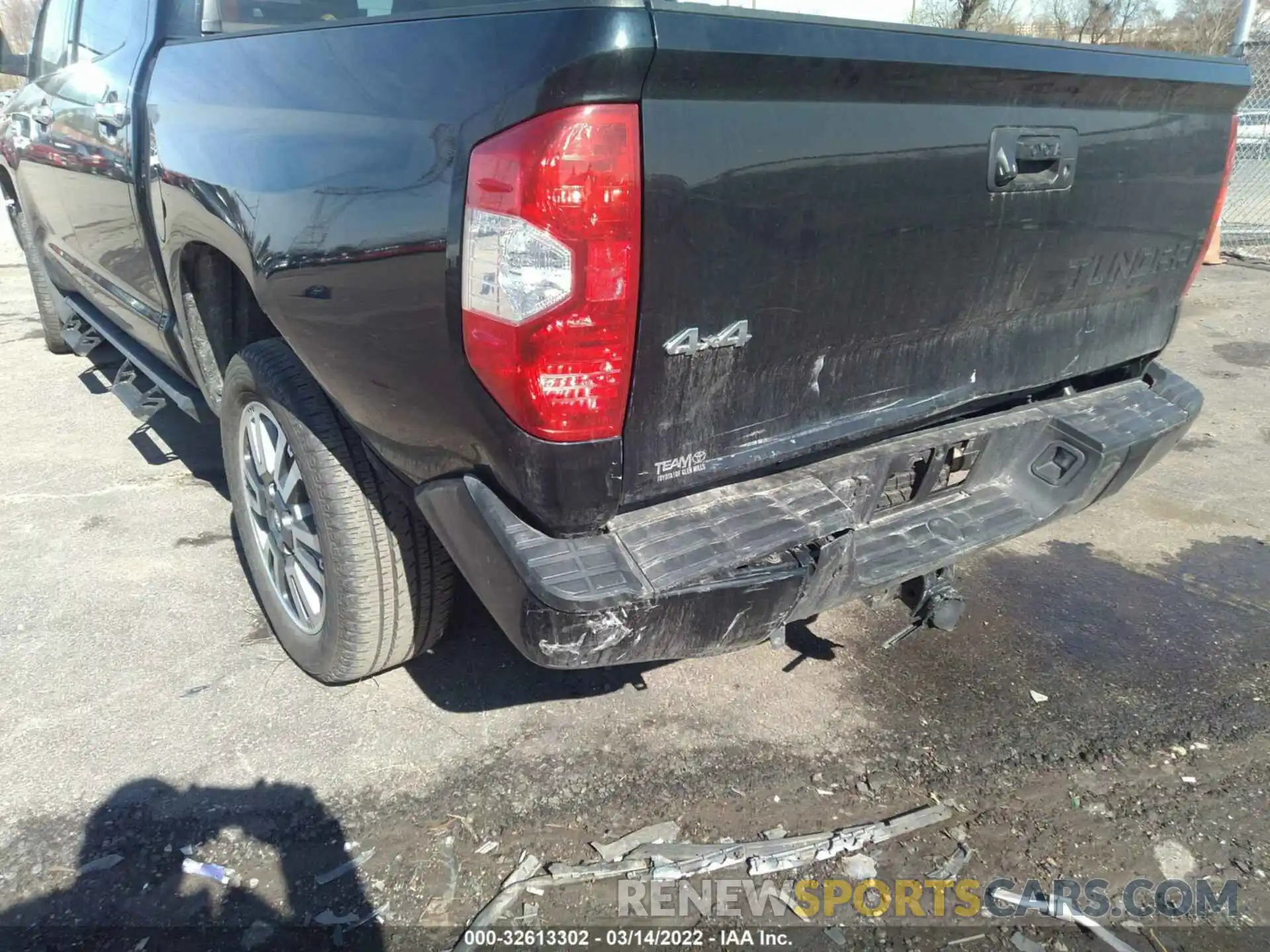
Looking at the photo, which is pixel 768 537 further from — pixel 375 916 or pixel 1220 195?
pixel 1220 195

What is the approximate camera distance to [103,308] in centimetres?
419

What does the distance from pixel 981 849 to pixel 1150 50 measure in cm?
206

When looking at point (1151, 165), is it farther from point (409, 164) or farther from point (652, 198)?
point (409, 164)

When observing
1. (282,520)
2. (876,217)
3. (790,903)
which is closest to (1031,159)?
(876,217)

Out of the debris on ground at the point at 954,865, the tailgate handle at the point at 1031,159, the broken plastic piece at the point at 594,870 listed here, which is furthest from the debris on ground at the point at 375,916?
the tailgate handle at the point at 1031,159

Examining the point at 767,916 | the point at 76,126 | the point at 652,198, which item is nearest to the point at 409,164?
the point at 652,198

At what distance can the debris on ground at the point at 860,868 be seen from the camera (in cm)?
211

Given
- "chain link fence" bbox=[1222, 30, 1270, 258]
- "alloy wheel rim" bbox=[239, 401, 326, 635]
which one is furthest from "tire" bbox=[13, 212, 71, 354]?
"chain link fence" bbox=[1222, 30, 1270, 258]

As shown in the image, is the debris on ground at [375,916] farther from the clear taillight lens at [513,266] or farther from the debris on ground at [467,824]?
the clear taillight lens at [513,266]

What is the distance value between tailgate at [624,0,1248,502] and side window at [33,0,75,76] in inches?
144

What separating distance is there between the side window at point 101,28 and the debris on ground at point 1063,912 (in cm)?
370

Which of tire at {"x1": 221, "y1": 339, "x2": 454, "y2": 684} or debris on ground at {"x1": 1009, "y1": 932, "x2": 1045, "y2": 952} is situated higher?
tire at {"x1": 221, "y1": 339, "x2": 454, "y2": 684}

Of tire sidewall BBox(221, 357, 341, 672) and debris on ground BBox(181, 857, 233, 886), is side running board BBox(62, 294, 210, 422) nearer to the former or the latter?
tire sidewall BBox(221, 357, 341, 672)

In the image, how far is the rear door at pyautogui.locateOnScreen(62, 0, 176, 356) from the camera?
9.70 feet
